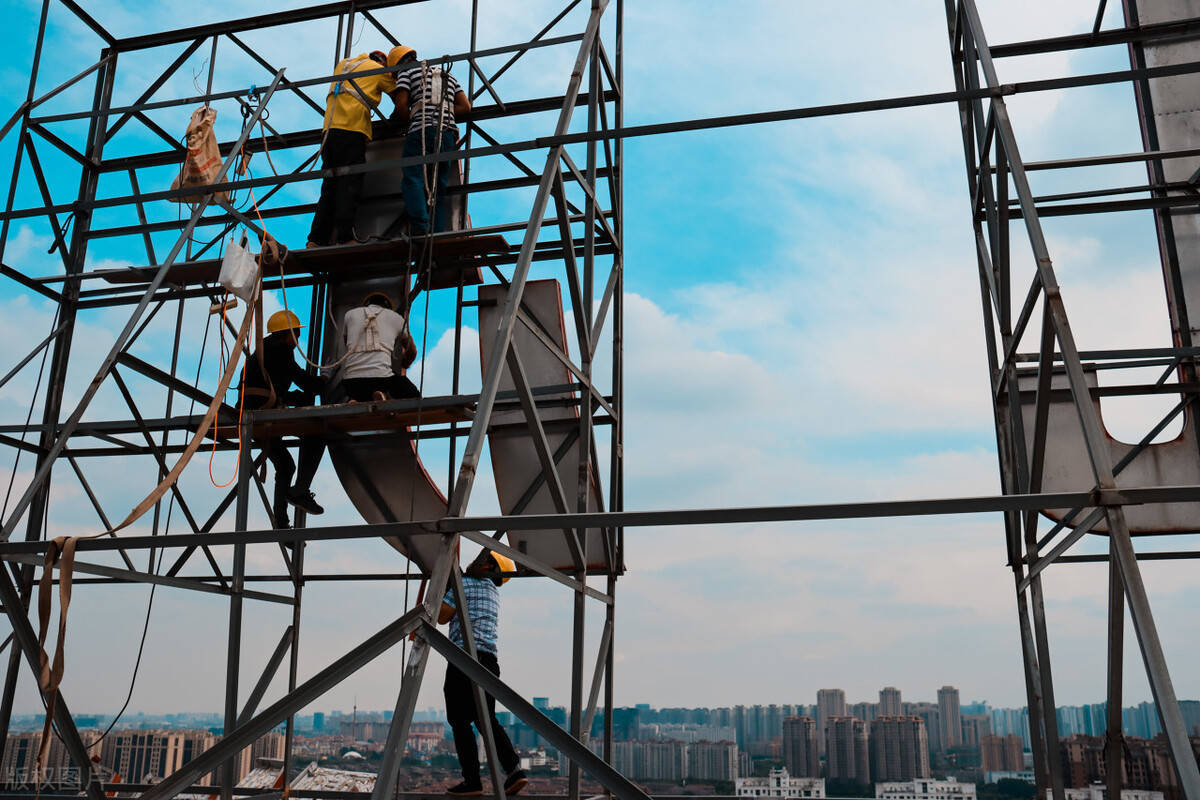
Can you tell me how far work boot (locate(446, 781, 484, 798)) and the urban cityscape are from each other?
0.62 metres

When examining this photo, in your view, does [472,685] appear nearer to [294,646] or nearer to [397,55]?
[294,646]

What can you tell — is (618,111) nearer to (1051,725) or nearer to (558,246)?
(558,246)

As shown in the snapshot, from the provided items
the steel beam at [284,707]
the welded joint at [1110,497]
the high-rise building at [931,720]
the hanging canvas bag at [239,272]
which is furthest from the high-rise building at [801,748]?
the steel beam at [284,707]

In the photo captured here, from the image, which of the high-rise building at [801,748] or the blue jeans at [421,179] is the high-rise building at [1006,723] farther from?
the blue jeans at [421,179]

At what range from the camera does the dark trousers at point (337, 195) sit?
10156 millimetres

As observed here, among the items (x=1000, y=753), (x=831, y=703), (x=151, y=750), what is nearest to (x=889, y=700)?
(x=831, y=703)

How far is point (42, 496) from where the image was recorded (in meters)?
9.99

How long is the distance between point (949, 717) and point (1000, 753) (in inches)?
238

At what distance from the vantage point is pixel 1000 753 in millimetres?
17281

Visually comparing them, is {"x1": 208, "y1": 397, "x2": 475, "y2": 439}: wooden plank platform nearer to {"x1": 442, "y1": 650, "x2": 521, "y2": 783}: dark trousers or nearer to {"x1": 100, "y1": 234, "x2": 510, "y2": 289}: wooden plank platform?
{"x1": 100, "y1": 234, "x2": 510, "y2": 289}: wooden plank platform

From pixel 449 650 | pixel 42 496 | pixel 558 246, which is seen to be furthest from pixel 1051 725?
pixel 42 496

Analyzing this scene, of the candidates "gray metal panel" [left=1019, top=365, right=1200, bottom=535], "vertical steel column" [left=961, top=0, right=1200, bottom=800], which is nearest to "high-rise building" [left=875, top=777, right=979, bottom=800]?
"gray metal panel" [left=1019, top=365, right=1200, bottom=535]

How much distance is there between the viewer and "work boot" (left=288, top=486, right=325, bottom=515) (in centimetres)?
955

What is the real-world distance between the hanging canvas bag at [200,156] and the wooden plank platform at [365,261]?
2.58ft
